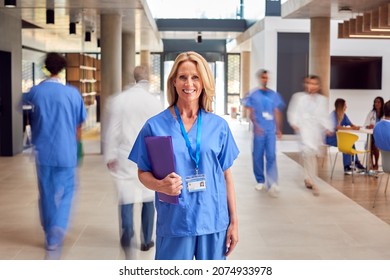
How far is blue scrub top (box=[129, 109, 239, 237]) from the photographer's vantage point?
281 cm

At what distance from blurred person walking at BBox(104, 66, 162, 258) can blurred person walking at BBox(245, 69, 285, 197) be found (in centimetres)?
380

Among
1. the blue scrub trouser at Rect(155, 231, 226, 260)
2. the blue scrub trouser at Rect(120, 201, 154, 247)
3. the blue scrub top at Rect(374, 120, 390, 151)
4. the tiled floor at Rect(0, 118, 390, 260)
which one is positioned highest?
the blue scrub top at Rect(374, 120, 390, 151)

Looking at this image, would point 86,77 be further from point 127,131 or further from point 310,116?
point 127,131

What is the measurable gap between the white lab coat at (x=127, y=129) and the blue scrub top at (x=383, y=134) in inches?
146

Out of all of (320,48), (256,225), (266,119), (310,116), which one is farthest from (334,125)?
(256,225)

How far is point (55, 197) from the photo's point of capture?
17.6 ft

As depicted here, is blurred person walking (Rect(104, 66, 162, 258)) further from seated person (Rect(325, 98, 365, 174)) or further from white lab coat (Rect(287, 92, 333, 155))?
seated person (Rect(325, 98, 365, 174))

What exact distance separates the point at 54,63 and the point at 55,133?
1.91 feet

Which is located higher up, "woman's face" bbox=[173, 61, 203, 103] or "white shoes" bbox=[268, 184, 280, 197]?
"woman's face" bbox=[173, 61, 203, 103]

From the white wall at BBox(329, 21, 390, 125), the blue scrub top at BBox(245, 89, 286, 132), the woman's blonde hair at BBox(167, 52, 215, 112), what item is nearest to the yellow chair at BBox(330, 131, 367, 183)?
the blue scrub top at BBox(245, 89, 286, 132)

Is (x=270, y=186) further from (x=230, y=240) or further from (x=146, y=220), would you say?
(x=230, y=240)

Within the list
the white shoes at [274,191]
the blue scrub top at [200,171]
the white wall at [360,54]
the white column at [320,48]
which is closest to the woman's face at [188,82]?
the blue scrub top at [200,171]
